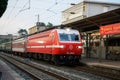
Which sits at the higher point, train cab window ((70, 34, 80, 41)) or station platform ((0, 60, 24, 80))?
train cab window ((70, 34, 80, 41))

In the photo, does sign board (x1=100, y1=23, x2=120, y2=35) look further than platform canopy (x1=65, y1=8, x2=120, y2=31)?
Yes

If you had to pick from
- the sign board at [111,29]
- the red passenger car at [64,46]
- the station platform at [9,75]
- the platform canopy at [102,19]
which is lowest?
the station platform at [9,75]

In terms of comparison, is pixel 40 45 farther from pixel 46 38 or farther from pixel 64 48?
pixel 64 48

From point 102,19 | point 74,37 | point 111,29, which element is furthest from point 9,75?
point 102,19

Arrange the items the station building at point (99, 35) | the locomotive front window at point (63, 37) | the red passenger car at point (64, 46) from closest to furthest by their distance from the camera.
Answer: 1. the station building at point (99, 35)
2. the red passenger car at point (64, 46)
3. the locomotive front window at point (63, 37)

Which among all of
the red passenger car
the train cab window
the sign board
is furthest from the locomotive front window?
the sign board

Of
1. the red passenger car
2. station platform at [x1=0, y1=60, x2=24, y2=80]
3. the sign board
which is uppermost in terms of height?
the sign board

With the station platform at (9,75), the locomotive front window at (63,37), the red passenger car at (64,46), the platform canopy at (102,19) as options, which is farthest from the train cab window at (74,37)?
the station platform at (9,75)

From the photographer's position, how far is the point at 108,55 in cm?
3219

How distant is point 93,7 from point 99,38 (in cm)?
3017

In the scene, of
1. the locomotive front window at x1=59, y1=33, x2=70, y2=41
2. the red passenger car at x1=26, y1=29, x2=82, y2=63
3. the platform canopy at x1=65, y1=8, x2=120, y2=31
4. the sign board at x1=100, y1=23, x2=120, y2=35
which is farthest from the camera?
the locomotive front window at x1=59, y1=33, x2=70, y2=41

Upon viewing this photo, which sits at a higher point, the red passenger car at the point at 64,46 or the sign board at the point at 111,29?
the sign board at the point at 111,29

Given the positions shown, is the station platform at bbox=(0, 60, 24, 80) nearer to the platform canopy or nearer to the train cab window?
the train cab window

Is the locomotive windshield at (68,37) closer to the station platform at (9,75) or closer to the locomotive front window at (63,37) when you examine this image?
the locomotive front window at (63,37)
